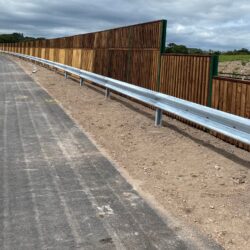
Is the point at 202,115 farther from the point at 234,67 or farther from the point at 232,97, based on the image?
the point at 234,67

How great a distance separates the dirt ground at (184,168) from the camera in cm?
516

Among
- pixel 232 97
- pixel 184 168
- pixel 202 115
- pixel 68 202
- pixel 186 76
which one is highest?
pixel 186 76

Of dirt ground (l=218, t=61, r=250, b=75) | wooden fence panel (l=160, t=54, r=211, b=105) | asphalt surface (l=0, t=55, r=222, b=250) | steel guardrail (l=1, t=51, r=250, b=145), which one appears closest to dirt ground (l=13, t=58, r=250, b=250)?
asphalt surface (l=0, t=55, r=222, b=250)

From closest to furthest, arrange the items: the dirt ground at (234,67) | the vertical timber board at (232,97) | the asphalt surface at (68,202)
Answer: the asphalt surface at (68,202)
the vertical timber board at (232,97)
the dirt ground at (234,67)

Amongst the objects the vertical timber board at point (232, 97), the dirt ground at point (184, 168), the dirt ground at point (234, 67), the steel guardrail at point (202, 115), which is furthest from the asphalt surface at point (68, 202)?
the dirt ground at point (234, 67)

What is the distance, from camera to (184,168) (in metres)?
7.24

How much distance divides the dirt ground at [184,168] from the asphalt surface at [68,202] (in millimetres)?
365

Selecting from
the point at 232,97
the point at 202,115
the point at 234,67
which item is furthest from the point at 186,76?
the point at 234,67

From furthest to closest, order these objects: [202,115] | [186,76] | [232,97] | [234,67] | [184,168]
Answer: [234,67] < [186,76] < [232,97] < [202,115] < [184,168]

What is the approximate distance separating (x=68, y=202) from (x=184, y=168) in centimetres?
246

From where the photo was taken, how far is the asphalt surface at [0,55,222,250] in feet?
Result: 14.6

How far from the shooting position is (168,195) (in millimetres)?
5953

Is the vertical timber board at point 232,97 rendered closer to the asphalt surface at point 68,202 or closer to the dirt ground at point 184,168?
the dirt ground at point 184,168

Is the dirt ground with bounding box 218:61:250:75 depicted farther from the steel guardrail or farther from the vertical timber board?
the vertical timber board
